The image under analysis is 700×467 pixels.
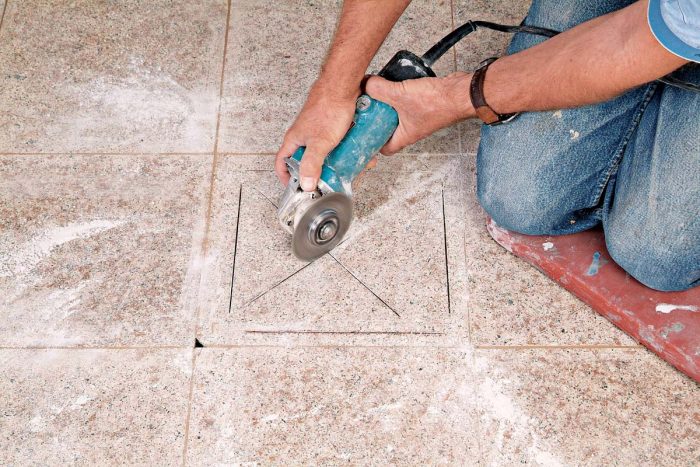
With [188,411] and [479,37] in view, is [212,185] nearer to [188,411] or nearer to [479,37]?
[188,411]

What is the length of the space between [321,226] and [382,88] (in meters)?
0.39

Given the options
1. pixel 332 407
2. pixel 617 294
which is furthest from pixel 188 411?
pixel 617 294

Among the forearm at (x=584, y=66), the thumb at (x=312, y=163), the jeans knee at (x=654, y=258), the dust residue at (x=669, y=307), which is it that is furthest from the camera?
the dust residue at (x=669, y=307)

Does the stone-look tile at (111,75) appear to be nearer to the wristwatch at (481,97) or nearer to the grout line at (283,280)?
the grout line at (283,280)

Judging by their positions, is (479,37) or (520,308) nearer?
(520,308)

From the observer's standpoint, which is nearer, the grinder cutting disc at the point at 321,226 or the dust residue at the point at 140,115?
the grinder cutting disc at the point at 321,226

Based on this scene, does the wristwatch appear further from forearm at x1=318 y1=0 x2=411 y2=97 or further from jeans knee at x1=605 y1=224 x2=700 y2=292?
jeans knee at x1=605 y1=224 x2=700 y2=292

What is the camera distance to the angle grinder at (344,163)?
172cm

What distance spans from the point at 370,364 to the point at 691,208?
3.00 feet

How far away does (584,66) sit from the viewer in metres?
1.51

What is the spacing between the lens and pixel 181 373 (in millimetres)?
1858

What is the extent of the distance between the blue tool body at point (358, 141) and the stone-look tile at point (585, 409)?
63 centimetres

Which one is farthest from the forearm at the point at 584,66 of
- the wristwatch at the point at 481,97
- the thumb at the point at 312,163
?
the thumb at the point at 312,163

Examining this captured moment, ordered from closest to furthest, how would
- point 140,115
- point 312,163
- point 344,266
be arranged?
point 312,163 < point 344,266 < point 140,115
